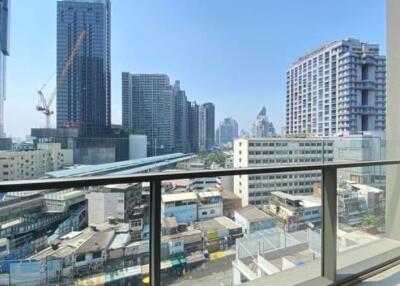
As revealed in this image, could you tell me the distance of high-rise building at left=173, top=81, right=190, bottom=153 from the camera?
4.44 m

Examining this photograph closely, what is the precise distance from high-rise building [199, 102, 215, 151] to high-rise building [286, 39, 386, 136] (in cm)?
128

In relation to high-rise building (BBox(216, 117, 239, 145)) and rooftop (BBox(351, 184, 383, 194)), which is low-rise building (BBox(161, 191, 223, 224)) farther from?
high-rise building (BBox(216, 117, 239, 145))

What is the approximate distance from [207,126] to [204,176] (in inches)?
129

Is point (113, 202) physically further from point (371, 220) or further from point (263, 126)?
point (263, 126)

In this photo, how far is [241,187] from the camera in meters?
1.92

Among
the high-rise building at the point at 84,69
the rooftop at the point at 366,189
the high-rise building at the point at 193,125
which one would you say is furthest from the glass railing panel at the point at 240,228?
the high-rise building at the point at 84,69

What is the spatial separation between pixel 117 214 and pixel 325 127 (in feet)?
13.7

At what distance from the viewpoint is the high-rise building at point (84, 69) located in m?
4.45

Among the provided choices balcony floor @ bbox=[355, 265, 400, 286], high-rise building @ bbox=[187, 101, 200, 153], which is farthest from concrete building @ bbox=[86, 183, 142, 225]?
high-rise building @ bbox=[187, 101, 200, 153]

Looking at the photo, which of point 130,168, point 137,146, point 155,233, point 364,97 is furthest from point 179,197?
point 364,97

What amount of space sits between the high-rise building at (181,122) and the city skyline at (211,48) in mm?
543

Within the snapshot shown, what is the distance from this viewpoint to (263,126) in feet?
17.0

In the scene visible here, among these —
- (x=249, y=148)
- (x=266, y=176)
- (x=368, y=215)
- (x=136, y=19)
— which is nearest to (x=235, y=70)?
(x=136, y=19)

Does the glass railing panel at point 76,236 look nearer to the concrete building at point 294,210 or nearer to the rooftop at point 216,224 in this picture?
the rooftop at point 216,224
